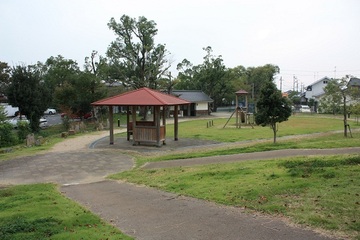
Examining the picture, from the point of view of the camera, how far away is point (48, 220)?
5688 millimetres

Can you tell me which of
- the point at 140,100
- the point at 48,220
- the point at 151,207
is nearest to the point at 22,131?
the point at 140,100

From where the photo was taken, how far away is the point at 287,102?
1628 centimetres

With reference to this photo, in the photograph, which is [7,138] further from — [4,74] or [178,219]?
[4,74]

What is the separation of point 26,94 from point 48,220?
26.0 m

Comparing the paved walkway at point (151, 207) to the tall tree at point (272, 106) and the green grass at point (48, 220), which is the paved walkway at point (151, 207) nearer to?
the green grass at point (48, 220)

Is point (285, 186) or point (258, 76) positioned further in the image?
point (258, 76)

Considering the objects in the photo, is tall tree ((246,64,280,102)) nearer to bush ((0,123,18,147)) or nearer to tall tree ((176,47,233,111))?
tall tree ((176,47,233,111))

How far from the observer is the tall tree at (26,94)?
94.2ft

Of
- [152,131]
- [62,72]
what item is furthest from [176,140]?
[62,72]

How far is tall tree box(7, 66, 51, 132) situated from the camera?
28703 millimetres

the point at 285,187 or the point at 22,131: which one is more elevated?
the point at 22,131

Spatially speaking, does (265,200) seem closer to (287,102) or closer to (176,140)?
(287,102)

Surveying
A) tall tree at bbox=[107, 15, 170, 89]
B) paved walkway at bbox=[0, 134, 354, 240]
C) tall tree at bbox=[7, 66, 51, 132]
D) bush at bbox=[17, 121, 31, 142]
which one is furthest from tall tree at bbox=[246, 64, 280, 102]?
paved walkway at bbox=[0, 134, 354, 240]

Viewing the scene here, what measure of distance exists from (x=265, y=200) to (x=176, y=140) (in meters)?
13.3
